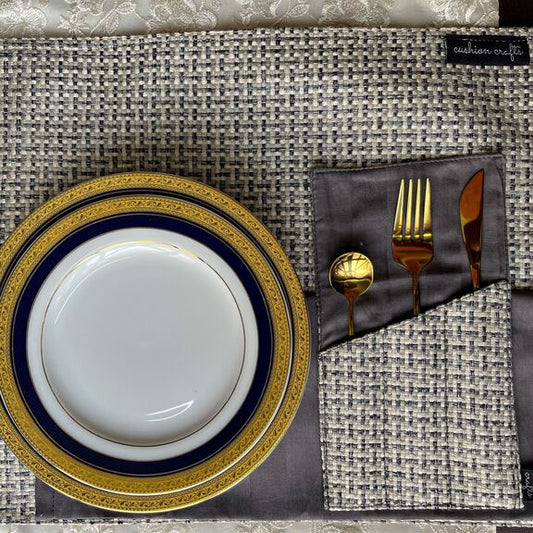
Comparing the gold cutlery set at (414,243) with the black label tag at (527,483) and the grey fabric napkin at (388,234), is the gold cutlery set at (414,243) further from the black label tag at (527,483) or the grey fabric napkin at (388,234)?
the black label tag at (527,483)

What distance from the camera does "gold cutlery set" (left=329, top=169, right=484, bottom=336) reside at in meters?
0.61

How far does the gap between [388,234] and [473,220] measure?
0.28 feet

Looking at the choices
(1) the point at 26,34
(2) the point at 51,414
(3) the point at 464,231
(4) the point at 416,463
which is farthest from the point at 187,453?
(1) the point at 26,34

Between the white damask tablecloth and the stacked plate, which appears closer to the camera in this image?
the stacked plate

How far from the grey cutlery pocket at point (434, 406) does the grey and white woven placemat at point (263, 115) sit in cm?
8

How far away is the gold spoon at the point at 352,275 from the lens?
1.98 ft

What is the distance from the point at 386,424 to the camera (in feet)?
2.02

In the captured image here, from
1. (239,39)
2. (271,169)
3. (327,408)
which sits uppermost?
(239,39)

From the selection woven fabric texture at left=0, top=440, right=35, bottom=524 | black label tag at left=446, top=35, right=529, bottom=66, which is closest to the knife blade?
black label tag at left=446, top=35, right=529, bottom=66

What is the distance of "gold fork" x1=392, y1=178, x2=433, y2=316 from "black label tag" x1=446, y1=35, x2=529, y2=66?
14 cm

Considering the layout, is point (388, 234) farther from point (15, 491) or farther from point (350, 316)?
Answer: point (15, 491)

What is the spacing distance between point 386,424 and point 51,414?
12.6 inches

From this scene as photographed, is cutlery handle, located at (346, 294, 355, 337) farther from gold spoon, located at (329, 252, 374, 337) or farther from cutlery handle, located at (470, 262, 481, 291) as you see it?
cutlery handle, located at (470, 262, 481, 291)

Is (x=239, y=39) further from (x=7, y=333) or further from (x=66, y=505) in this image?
(x=66, y=505)
